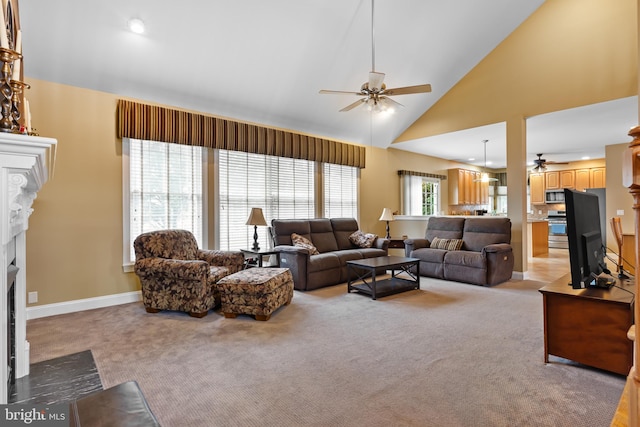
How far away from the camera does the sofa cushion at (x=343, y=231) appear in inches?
232

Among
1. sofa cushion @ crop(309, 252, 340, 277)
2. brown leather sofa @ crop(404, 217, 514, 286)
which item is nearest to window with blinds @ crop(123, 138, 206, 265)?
sofa cushion @ crop(309, 252, 340, 277)

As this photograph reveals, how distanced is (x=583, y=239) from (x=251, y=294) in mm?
2782

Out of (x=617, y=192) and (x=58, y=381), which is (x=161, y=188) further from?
(x=617, y=192)

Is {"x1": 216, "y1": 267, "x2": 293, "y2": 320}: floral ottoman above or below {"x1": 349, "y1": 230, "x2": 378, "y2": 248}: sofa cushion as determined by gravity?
below

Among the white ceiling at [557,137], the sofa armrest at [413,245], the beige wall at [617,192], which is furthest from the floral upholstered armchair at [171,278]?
the beige wall at [617,192]

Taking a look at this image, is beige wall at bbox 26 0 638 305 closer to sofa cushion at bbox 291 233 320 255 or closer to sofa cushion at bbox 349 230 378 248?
sofa cushion at bbox 291 233 320 255

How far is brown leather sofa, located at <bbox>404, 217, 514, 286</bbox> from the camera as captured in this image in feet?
16.0

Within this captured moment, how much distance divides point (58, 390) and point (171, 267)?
147cm

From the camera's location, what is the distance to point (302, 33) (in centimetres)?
423

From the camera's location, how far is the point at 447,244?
5613mm

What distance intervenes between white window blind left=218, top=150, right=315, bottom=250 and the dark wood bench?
378 cm

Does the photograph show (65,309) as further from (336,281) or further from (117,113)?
(336,281)

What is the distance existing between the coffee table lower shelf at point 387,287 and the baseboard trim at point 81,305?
2829 millimetres

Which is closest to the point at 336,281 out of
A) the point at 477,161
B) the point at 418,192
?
the point at 418,192
